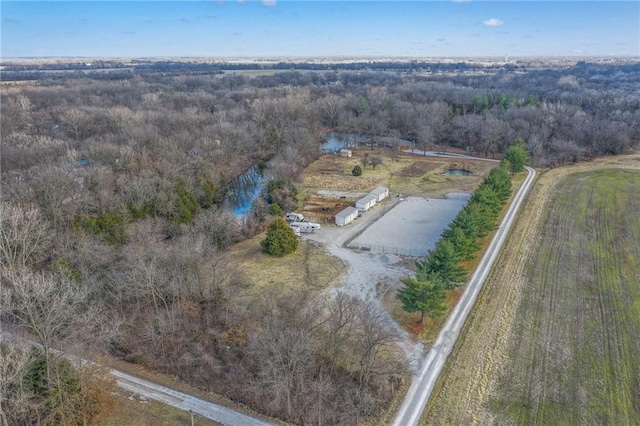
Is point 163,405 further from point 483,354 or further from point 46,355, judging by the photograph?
point 483,354

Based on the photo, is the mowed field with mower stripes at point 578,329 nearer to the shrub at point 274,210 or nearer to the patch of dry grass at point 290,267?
the patch of dry grass at point 290,267

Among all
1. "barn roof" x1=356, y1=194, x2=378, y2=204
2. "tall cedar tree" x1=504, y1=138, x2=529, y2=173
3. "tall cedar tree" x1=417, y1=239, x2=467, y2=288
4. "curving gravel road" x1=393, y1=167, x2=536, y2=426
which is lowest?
"curving gravel road" x1=393, y1=167, x2=536, y2=426

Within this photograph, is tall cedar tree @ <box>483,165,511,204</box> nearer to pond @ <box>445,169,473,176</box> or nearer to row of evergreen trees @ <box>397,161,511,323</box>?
row of evergreen trees @ <box>397,161,511,323</box>

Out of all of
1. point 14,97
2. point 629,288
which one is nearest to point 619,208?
point 629,288

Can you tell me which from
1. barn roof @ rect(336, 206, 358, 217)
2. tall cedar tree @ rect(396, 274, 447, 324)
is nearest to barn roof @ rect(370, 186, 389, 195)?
barn roof @ rect(336, 206, 358, 217)

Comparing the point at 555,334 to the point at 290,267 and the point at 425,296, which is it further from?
the point at 290,267

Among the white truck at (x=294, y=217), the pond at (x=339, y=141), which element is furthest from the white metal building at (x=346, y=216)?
the pond at (x=339, y=141)
